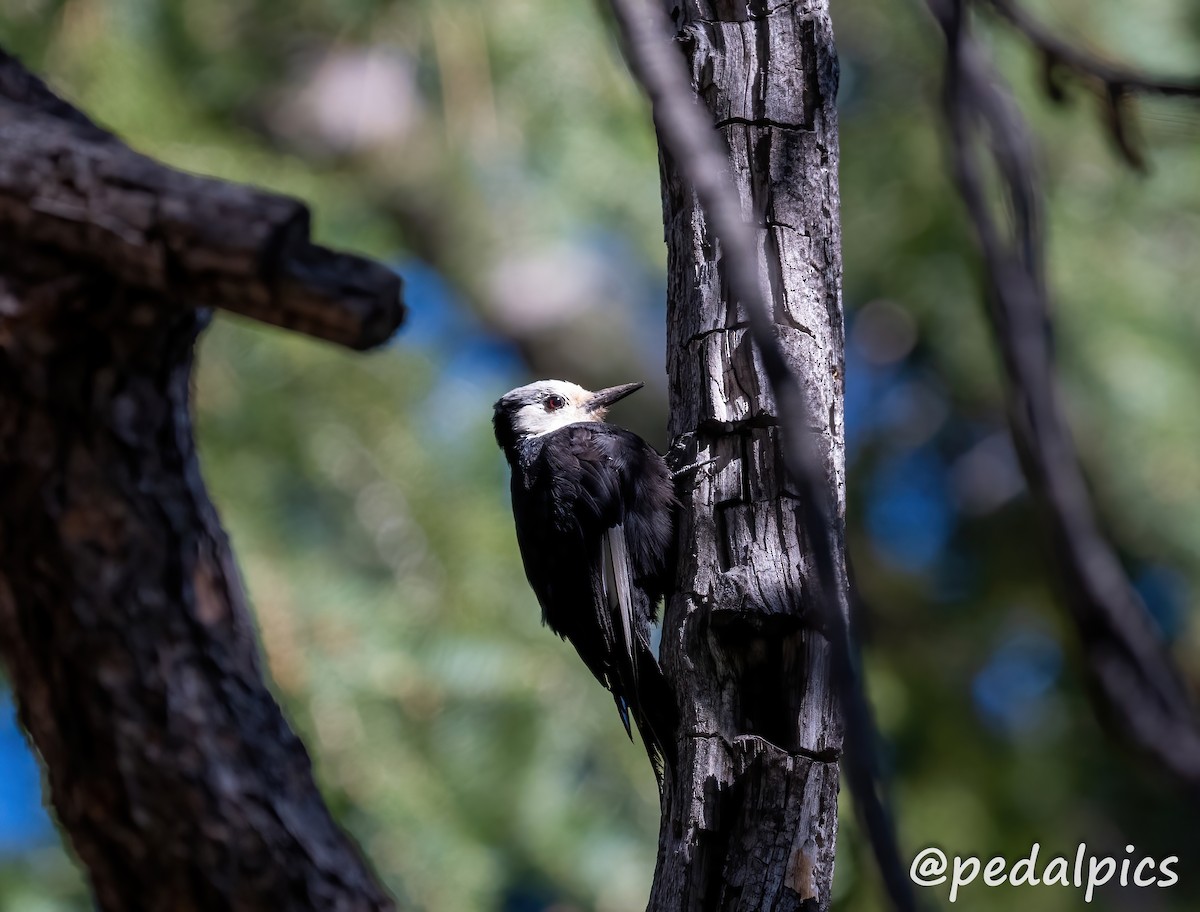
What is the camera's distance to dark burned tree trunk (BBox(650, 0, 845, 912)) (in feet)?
6.25

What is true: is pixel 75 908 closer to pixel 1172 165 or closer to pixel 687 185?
pixel 687 185

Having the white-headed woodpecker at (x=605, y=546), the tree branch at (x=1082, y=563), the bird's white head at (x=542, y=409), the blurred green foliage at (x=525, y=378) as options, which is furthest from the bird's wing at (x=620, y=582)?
the tree branch at (x=1082, y=563)

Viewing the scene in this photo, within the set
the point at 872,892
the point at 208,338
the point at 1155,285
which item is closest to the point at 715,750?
the point at 872,892

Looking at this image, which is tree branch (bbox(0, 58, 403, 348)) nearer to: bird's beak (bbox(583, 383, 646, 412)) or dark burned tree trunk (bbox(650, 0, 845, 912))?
dark burned tree trunk (bbox(650, 0, 845, 912))

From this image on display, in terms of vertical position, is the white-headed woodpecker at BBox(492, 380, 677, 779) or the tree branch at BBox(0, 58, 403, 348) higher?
the white-headed woodpecker at BBox(492, 380, 677, 779)

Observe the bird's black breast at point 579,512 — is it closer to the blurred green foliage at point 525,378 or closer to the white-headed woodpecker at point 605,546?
the white-headed woodpecker at point 605,546

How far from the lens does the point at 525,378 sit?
23.6ft

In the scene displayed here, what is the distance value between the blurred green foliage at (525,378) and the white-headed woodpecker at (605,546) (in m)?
1.03

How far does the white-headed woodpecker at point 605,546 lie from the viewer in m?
2.77

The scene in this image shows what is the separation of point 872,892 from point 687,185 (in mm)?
3006

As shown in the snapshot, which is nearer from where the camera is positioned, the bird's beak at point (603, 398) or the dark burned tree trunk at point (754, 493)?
the dark burned tree trunk at point (754, 493)

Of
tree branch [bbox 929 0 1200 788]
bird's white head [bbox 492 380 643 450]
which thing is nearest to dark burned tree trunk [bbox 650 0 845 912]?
tree branch [bbox 929 0 1200 788]

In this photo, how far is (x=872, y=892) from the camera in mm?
4395

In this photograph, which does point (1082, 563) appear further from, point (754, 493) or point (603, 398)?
point (603, 398)
